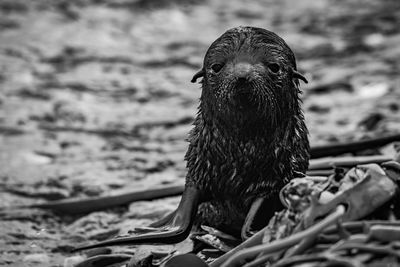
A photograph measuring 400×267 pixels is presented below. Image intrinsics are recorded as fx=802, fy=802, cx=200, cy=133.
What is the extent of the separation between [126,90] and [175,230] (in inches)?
202

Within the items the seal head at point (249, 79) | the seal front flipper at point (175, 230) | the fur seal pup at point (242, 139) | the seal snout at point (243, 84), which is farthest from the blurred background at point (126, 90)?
the seal snout at point (243, 84)

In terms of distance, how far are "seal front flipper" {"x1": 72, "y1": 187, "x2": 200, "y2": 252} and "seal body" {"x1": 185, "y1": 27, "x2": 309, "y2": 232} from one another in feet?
0.27

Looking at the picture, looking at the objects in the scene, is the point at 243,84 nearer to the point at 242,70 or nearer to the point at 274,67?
the point at 242,70

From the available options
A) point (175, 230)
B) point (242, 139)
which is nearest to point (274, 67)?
point (242, 139)

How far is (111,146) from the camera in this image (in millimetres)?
7371

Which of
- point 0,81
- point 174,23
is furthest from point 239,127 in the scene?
point 174,23

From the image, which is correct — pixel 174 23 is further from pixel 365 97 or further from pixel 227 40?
pixel 227 40

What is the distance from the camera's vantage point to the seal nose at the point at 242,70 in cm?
384

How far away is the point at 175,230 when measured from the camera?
408 centimetres

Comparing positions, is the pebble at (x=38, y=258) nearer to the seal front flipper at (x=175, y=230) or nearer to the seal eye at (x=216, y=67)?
the seal front flipper at (x=175, y=230)

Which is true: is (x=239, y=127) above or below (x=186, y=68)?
above

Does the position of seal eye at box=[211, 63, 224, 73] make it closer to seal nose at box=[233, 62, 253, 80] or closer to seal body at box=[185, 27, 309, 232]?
seal body at box=[185, 27, 309, 232]

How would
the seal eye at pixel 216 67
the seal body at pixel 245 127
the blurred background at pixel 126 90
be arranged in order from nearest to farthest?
the seal body at pixel 245 127 → the seal eye at pixel 216 67 → the blurred background at pixel 126 90

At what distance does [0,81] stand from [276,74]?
18.6ft
